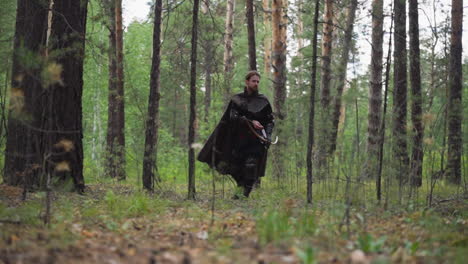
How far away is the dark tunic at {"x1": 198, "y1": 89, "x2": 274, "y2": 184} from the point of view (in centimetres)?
848

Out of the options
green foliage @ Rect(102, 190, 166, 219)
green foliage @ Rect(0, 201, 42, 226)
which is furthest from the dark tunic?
green foliage @ Rect(0, 201, 42, 226)

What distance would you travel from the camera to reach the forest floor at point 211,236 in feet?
10.3

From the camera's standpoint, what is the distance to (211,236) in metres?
4.32

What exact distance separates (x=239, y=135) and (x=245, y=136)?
0.46ft

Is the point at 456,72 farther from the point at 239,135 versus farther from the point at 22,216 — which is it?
the point at 22,216

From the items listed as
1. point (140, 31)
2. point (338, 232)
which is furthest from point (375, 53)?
point (140, 31)

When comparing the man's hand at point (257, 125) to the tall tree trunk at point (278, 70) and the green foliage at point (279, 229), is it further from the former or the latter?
the tall tree trunk at point (278, 70)

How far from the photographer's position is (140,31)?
101ft

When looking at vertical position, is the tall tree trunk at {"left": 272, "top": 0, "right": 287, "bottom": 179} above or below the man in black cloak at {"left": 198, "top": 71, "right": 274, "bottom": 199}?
above

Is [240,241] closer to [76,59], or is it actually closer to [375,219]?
[375,219]

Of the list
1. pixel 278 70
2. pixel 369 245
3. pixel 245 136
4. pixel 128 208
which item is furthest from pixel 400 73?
pixel 369 245

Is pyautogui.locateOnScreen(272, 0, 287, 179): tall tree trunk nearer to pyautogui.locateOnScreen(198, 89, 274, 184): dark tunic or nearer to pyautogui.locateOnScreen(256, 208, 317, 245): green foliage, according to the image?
pyautogui.locateOnScreen(198, 89, 274, 184): dark tunic

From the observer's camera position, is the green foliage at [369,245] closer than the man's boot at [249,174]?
Yes

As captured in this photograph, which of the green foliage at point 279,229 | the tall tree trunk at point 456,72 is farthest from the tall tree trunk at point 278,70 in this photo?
the green foliage at point 279,229
